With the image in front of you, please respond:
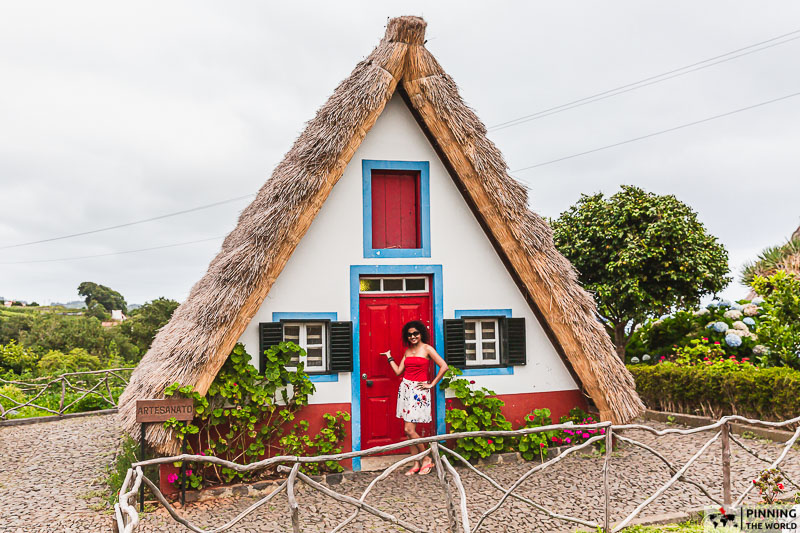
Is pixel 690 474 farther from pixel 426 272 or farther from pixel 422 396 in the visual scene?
pixel 426 272

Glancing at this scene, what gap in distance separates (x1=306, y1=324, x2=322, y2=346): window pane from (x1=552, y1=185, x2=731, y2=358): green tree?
7544mm

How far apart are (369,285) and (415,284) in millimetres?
595

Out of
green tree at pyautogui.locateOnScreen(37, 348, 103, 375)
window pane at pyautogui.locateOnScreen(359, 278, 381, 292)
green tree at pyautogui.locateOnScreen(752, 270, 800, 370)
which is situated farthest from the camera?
green tree at pyautogui.locateOnScreen(37, 348, 103, 375)

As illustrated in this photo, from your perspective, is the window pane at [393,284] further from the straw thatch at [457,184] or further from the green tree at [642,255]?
the green tree at [642,255]

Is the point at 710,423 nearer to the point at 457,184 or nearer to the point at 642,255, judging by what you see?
the point at 642,255

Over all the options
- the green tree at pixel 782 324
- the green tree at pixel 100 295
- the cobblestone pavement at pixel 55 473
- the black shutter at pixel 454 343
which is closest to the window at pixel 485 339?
the black shutter at pixel 454 343

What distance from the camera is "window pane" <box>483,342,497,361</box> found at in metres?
7.51

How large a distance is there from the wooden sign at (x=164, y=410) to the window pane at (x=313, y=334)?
5.20 feet

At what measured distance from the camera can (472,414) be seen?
7180 mm

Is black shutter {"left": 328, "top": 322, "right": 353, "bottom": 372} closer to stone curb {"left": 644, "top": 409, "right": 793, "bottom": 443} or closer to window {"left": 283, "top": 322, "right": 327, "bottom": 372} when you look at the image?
window {"left": 283, "top": 322, "right": 327, "bottom": 372}

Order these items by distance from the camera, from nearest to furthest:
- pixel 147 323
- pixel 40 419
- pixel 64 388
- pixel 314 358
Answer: pixel 314 358, pixel 40 419, pixel 64 388, pixel 147 323

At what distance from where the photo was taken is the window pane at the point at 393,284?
7309 millimetres

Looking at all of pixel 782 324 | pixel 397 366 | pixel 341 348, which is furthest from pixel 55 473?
pixel 782 324

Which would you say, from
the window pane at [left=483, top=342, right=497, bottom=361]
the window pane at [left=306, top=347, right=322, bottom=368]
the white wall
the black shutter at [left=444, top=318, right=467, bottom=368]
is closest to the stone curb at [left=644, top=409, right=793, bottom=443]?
the white wall
